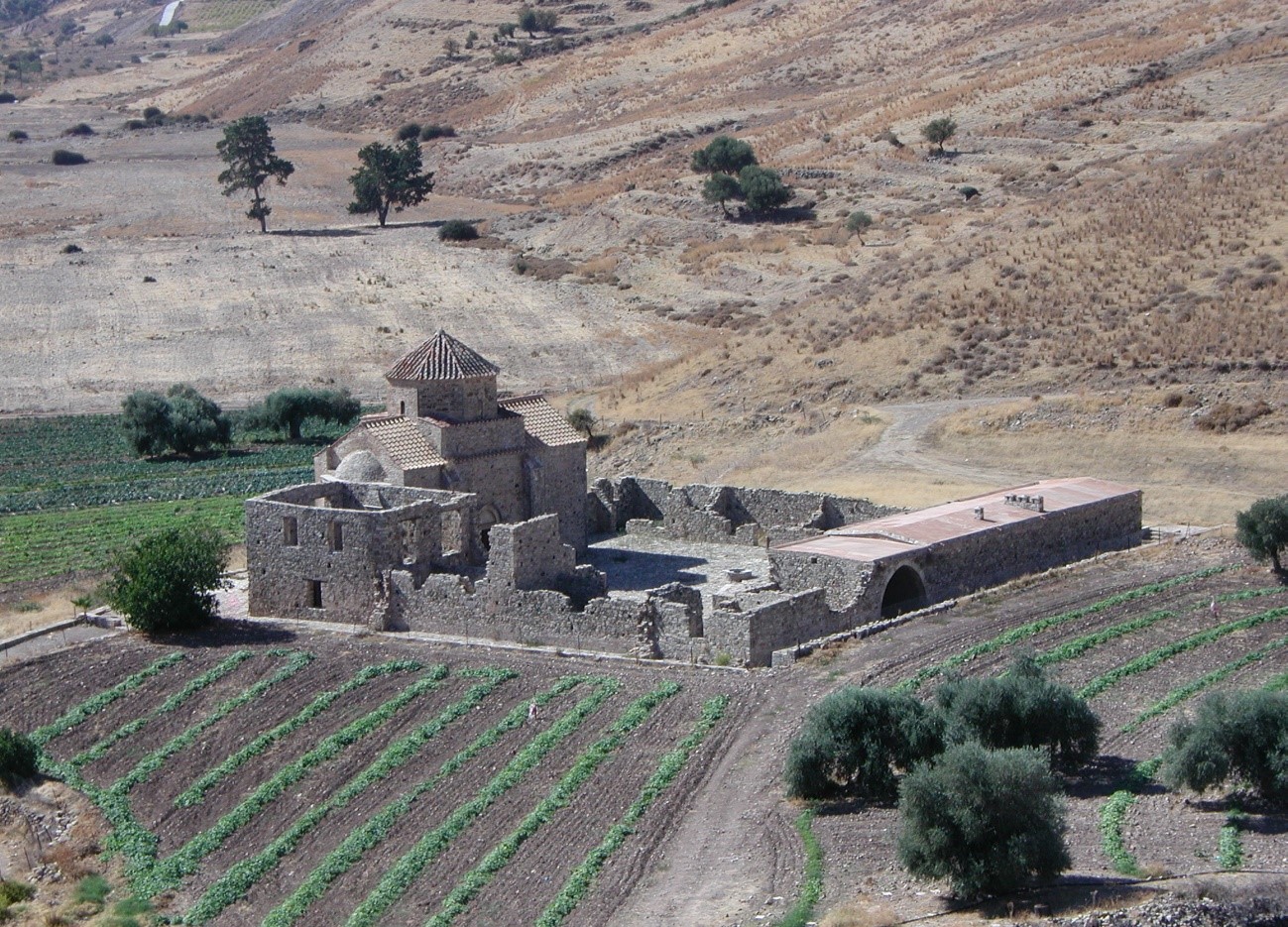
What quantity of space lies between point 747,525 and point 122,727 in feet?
49.0

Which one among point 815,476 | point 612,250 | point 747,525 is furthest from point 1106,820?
point 612,250

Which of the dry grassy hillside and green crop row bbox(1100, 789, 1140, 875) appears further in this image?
the dry grassy hillside

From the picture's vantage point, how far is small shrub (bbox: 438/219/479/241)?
91500 mm

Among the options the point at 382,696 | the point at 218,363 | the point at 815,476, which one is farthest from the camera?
the point at 218,363

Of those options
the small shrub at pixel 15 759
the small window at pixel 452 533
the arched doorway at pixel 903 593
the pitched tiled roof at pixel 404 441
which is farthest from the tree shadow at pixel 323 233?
the small shrub at pixel 15 759

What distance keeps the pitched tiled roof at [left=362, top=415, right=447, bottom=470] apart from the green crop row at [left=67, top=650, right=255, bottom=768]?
5850 mm

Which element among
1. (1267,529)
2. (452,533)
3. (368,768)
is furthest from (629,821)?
(1267,529)

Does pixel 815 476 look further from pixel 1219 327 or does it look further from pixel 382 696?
pixel 382 696

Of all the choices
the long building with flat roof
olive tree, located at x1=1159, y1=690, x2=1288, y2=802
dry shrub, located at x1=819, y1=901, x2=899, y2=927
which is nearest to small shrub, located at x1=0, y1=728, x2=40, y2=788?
the long building with flat roof

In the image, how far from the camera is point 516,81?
421 ft

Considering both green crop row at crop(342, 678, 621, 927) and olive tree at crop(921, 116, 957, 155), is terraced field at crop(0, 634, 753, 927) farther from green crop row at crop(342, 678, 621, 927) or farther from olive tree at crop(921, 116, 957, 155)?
olive tree at crop(921, 116, 957, 155)

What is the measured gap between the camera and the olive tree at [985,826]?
19.5 meters

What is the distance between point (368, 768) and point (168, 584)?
7.78 m

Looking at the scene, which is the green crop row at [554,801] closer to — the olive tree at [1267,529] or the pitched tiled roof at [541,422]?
the pitched tiled roof at [541,422]
